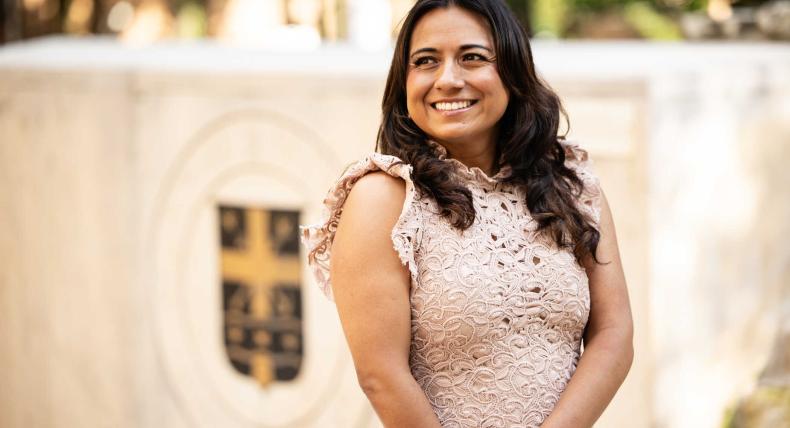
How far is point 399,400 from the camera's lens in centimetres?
192

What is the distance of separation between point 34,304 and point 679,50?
10.8 ft

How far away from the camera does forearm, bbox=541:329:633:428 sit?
6.69ft

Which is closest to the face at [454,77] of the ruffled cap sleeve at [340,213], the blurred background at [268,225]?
the ruffled cap sleeve at [340,213]

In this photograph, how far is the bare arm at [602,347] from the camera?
6.73ft

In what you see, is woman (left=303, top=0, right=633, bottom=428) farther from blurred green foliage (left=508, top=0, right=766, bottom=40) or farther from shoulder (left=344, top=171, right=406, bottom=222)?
blurred green foliage (left=508, top=0, right=766, bottom=40)

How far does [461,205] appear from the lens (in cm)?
199

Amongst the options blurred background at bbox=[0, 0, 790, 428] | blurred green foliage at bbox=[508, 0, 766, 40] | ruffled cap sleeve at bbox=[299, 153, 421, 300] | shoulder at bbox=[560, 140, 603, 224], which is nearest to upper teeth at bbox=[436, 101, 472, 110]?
ruffled cap sleeve at bbox=[299, 153, 421, 300]

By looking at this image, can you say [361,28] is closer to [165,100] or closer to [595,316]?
[165,100]

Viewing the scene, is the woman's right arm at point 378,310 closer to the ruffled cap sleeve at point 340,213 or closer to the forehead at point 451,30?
the ruffled cap sleeve at point 340,213

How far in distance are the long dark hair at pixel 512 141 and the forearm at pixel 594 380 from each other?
0.53 feet

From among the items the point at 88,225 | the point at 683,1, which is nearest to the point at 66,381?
the point at 88,225

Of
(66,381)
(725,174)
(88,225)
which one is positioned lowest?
(66,381)

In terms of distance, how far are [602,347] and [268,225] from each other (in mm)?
2805

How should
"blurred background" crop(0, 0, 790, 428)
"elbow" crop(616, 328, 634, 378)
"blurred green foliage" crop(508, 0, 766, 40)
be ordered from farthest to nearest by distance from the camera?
"blurred green foliage" crop(508, 0, 766, 40) → "blurred background" crop(0, 0, 790, 428) → "elbow" crop(616, 328, 634, 378)
